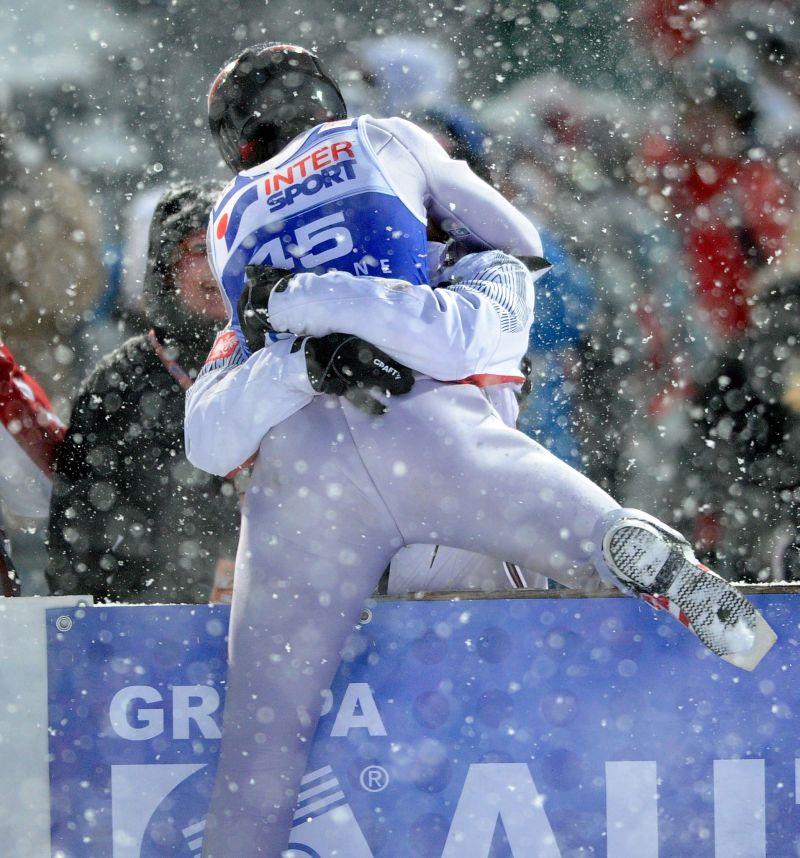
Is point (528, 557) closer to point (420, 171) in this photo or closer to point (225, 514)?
point (420, 171)

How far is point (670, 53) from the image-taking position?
342 centimetres

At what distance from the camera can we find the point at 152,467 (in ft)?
7.34

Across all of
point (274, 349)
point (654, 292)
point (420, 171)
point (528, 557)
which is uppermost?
point (420, 171)

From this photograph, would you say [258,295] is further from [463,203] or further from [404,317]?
Answer: [463,203]

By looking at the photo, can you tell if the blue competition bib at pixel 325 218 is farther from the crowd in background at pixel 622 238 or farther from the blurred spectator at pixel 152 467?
the crowd in background at pixel 622 238

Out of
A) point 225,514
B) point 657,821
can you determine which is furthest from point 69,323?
point 657,821

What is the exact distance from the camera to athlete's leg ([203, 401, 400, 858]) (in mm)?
1378

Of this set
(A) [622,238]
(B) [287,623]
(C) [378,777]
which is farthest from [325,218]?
(A) [622,238]

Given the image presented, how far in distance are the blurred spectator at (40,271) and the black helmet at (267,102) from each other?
197 cm

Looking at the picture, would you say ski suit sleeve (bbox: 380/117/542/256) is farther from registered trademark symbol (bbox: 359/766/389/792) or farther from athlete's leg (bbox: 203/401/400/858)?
registered trademark symbol (bbox: 359/766/389/792)

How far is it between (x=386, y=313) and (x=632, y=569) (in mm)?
490

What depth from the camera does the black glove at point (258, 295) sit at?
1409 millimetres

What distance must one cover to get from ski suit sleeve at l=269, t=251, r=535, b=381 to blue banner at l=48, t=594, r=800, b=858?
40 cm

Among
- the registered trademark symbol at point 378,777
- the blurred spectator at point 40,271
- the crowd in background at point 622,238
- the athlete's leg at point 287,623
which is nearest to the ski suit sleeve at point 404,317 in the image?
the athlete's leg at point 287,623
